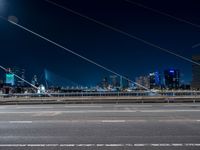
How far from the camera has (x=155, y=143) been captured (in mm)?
7785

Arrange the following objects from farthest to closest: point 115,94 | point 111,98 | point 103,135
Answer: point 115,94 → point 111,98 → point 103,135

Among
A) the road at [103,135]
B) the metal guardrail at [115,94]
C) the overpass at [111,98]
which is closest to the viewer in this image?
the road at [103,135]

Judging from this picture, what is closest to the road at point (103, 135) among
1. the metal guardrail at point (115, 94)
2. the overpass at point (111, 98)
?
the overpass at point (111, 98)

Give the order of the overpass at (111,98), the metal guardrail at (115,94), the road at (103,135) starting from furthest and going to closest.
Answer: the metal guardrail at (115,94) < the overpass at (111,98) < the road at (103,135)

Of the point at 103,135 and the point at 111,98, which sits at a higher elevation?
the point at 111,98

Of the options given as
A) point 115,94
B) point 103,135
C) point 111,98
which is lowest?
point 103,135

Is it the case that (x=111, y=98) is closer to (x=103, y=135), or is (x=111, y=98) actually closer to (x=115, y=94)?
(x=115, y=94)

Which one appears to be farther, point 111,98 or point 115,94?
point 115,94

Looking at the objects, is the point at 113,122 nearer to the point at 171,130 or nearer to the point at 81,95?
the point at 171,130

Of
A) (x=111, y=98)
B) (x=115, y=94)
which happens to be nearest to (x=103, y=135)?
(x=111, y=98)

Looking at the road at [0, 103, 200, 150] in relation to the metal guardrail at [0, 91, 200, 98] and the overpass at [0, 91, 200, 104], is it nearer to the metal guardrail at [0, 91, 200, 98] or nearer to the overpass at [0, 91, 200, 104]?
the overpass at [0, 91, 200, 104]

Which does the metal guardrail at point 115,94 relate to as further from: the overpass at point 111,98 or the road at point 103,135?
the road at point 103,135

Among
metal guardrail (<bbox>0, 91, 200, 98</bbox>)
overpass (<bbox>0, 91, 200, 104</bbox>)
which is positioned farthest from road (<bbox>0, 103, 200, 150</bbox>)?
metal guardrail (<bbox>0, 91, 200, 98</bbox>)

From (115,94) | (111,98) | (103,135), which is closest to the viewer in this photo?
(103,135)
